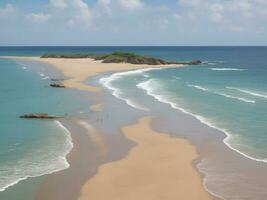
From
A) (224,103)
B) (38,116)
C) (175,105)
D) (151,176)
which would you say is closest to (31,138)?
(38,116)

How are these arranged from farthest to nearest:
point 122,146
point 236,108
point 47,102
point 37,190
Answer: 1. point 47,102
2. point 236,108
3. point 122,146
4. point 37,190

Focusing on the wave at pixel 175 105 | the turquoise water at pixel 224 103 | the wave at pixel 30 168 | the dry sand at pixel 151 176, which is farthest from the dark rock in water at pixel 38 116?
the wave at pixel 175 105

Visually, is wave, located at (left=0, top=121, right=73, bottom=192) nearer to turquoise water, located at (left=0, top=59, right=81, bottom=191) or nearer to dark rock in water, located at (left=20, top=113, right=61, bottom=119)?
turquoise water, located at (left=0, top=59, right=81, bottom=191)

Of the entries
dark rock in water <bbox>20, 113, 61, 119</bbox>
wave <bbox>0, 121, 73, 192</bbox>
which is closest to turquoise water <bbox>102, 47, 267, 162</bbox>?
dark rock in water <bbox>20, 113, 61, 119</bbox>

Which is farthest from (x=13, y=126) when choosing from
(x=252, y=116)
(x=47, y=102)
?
(x=252, y=116)

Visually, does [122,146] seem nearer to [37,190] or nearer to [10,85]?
[37,190]

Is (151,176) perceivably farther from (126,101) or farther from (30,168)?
(126,101)

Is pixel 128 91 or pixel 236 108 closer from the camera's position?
pixel 236 108
